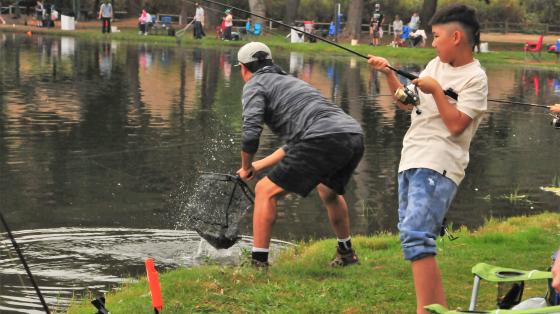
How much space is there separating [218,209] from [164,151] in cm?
639

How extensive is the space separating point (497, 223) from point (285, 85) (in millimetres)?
3538

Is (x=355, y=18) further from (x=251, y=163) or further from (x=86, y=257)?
(x=251, y=163)

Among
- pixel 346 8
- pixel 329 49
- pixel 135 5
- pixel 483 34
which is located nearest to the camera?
pixel 329 49

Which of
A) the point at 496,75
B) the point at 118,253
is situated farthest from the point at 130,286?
the point at 496,75

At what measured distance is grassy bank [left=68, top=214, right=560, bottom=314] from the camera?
6145 mm

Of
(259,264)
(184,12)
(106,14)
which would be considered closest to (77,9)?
(184,12)

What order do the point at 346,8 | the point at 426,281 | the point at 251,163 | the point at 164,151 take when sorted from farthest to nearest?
1. the point at 346,8
2. the point at 164,151
3. the point at 251,163
4. the point at 426,281

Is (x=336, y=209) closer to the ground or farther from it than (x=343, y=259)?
farther from it

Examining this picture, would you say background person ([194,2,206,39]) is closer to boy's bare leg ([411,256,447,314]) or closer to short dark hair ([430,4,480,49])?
short dark hair ([430,4,480,49])

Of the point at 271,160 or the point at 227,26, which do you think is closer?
the point at 271,160

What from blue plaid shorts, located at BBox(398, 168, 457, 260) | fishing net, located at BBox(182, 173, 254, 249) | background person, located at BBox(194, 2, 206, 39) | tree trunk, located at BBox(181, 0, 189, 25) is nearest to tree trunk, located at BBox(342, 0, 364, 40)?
background person, located at BBox(194, 2, 206, 39)

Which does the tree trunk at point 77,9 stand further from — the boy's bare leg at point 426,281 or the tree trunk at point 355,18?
the boy's bare leg at point 426,281

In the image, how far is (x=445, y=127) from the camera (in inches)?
213

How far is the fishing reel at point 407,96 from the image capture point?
5340 millimetres
